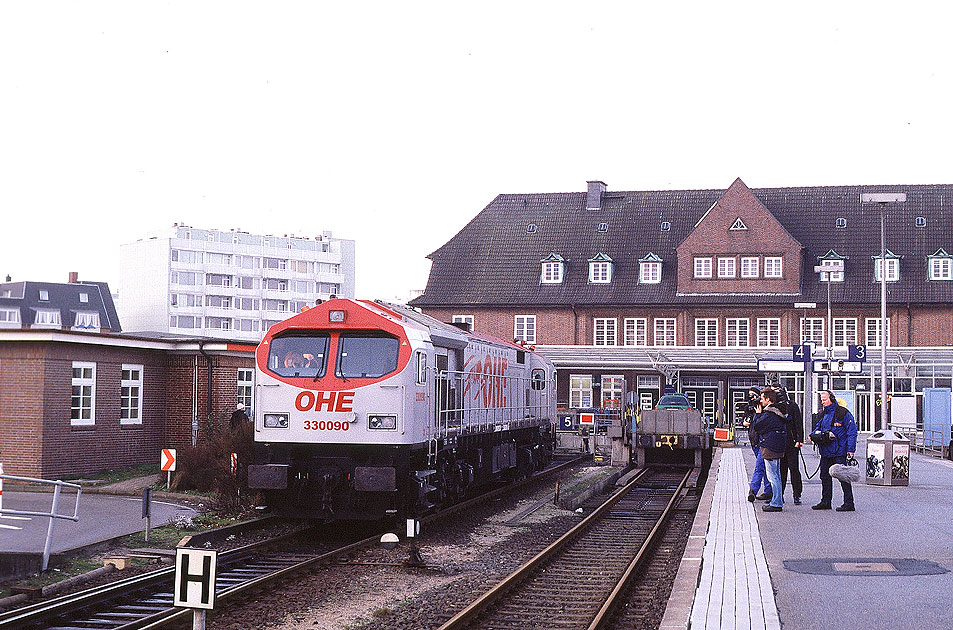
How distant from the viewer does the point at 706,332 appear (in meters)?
64.1

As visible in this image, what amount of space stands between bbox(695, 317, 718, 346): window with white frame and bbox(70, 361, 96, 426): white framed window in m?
44.7

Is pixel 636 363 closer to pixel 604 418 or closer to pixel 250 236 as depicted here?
pixel 604 418

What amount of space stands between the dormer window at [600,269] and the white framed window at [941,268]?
18.1 meters

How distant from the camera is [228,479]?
1977 centimetres

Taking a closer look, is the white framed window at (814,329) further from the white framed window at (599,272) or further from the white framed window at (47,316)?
the white framed window at (47,316)

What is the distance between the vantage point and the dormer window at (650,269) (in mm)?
65688

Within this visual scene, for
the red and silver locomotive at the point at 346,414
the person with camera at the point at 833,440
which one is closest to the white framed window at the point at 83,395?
the red and silver locomotive at the point at 346,414

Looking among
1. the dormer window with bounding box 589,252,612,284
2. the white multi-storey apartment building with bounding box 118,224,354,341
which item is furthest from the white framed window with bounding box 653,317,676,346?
the white multi-storey apartment building with bounding box 118,224,354,341

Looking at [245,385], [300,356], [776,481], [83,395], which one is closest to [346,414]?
[300,356]

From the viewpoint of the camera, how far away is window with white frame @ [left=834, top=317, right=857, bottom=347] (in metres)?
62.4

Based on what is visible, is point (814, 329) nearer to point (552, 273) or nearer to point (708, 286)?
point (708, 286)

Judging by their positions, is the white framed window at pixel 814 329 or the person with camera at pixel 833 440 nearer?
the person with camera at pixel 833 440

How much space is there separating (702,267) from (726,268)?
136 cm

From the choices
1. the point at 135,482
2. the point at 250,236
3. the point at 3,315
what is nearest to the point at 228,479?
the point at 135,482
